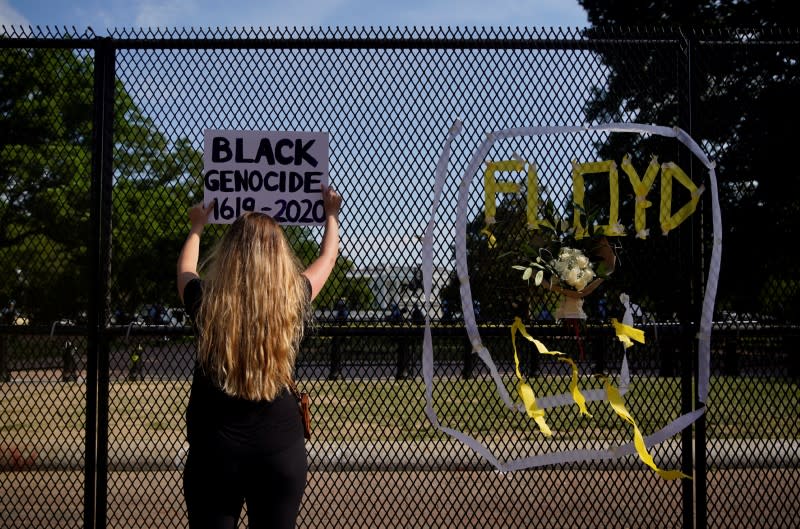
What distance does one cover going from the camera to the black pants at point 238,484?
2326 millimetres

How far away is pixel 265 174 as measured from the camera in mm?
3320

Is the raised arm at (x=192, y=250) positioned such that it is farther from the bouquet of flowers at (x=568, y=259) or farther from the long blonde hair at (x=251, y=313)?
the bouquet of flowers at (x=568, y=259)

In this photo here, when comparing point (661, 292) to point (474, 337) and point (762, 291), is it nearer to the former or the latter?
point (762, 291)

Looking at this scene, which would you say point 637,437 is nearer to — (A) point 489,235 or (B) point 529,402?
(B) point 529,402

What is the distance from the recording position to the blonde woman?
2340mm

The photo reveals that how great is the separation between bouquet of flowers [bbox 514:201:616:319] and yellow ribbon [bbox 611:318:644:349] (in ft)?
0.55

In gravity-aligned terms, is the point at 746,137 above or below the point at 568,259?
above

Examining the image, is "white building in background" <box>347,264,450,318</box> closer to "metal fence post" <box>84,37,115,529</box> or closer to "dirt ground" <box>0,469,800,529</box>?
"dirt ground" <box>0,469,800,529</box>

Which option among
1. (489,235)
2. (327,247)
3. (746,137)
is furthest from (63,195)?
(746,137)

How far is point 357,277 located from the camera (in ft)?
11.5

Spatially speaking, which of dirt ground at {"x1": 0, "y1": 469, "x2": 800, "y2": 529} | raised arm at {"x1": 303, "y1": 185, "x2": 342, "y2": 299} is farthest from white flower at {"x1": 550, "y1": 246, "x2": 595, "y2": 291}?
raised arm at {"x1": 303, "y1": 185, "x2": 342, "y2": 299}

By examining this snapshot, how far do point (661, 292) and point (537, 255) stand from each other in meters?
0.69

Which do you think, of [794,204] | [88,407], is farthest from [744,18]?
[88,407]

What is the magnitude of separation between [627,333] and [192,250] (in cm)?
203
